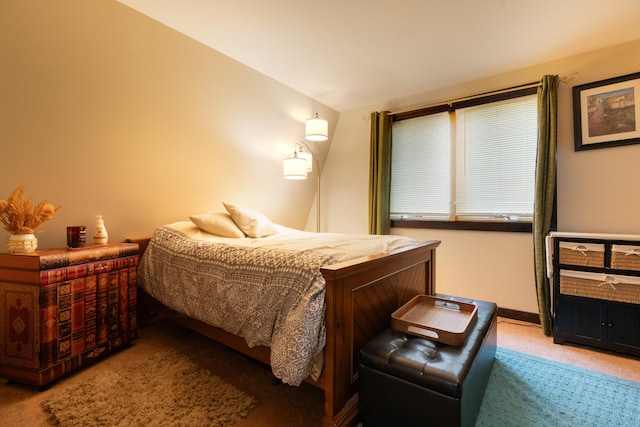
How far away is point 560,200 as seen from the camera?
2.70 m

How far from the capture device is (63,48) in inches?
74.0

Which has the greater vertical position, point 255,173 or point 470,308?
point 255,173

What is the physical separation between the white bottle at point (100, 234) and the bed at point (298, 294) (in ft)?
1.10

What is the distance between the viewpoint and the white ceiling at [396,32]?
2.04 meters

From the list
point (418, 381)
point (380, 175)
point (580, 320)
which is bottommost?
point (580, 320)

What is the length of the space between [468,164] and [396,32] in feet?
5.34

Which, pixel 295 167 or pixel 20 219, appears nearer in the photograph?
pixel 20 219

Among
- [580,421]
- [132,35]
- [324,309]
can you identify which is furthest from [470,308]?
[132,35]

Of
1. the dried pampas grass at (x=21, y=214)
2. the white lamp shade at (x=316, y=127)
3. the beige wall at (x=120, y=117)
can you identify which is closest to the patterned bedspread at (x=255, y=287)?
the beige wall at (x=120, y=117)

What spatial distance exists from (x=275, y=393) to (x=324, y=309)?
736 millimetres

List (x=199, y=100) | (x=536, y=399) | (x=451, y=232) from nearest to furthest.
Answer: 1. (x=536, y=399)
2. (x=199, y=100)
3. (x=451, y=232)

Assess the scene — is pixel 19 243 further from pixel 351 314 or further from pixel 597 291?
pixel 597 291

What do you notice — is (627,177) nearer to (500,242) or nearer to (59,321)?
(500,242)

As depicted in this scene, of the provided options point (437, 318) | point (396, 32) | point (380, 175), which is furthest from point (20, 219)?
point (380, 175)
